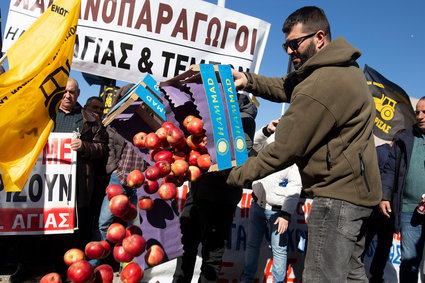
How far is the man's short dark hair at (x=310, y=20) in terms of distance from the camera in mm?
2375

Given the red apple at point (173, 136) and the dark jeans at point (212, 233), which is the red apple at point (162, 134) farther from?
the dark jeans at point (212, 233)

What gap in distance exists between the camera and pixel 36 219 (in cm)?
396

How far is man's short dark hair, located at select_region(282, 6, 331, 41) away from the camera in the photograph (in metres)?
2.38

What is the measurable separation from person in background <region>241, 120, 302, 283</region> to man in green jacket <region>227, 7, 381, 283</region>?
64.4 inches

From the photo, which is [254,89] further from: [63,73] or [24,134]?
[24,134]

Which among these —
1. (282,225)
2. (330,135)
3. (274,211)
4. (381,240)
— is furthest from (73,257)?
(381,240)

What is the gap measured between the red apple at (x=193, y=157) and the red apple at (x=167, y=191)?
0.22m

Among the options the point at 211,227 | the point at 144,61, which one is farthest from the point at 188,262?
the point at 144,61

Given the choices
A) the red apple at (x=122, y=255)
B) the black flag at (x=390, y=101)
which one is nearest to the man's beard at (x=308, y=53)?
the red apple at (x=122, y=255)

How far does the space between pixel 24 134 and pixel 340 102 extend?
7.87ft

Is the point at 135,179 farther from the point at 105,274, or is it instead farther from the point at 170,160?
the point at 105,274

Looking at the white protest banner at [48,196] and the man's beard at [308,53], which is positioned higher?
the man's beard at [308,53]

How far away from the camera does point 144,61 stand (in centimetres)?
429

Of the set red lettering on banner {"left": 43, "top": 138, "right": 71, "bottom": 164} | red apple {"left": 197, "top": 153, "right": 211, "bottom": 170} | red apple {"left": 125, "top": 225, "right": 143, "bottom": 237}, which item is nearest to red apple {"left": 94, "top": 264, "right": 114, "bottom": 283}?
red apple {"left": 125, "top": 225, "right": 143, "bottom": 237}
